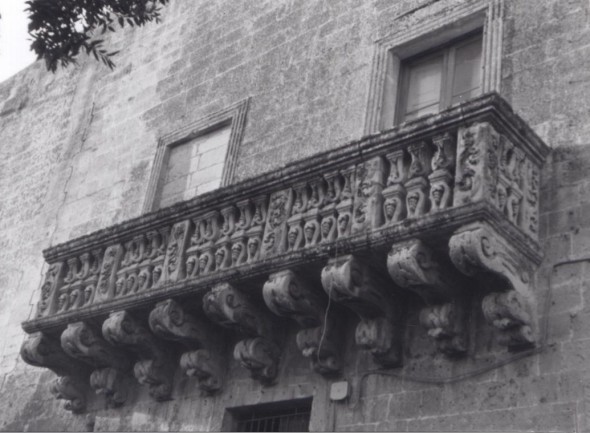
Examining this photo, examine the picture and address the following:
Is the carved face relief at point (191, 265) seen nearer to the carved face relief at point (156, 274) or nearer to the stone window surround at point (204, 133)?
the carved face relief at point (156, 274)

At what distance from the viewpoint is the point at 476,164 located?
6.98 metres

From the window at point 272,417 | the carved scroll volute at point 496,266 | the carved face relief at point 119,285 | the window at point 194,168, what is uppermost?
the window at point 194,168

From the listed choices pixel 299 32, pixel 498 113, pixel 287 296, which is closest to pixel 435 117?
pixel 498 113

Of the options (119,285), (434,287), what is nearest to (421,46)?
(434,287)

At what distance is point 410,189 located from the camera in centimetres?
734

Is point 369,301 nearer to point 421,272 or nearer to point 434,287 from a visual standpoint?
point 434,287

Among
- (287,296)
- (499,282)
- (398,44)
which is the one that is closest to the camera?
(499,282)

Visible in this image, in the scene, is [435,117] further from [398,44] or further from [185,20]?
[185,20]

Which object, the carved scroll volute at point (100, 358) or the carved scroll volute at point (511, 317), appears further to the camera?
the carved scroll volute at point (100, 358)

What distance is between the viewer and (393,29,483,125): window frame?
29.8 feet

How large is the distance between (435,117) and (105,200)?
587 cm

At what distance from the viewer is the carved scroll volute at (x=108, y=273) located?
379 inches

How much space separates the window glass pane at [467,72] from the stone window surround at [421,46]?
0.53ft

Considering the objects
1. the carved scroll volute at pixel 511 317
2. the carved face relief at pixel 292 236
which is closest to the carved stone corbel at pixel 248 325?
the carved face relief at pixel 292 236
